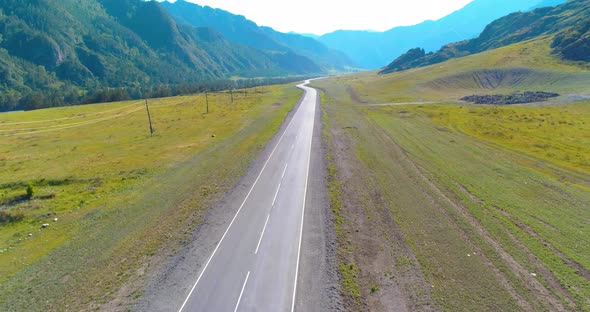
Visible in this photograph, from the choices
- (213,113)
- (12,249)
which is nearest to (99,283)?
(12,249)

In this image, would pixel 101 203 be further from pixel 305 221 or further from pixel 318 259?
pixel 318 259

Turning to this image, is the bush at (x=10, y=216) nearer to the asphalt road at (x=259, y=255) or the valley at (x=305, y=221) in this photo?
the valley at (x=305, y=221)

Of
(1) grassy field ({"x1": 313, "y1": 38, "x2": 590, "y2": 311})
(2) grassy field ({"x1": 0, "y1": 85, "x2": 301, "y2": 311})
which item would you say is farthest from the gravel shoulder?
(2) grassy field ({"x1": 0, "y1": 85, "x2": 301, "y2": 311})

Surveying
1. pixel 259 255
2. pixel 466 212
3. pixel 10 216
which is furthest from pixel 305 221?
pixel 10 216

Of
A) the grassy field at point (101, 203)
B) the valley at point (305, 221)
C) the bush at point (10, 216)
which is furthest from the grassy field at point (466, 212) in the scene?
the bush at point (10, 216)

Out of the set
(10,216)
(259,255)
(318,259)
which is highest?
(10,216)
